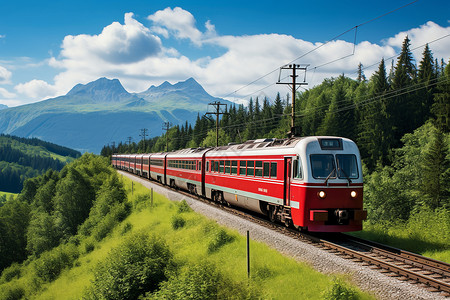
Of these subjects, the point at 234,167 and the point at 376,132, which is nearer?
the point at 234,167

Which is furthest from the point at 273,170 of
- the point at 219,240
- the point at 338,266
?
the point at 338,266

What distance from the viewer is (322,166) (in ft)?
47.9

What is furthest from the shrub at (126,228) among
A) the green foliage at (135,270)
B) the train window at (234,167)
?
the green foliage at (135,270)

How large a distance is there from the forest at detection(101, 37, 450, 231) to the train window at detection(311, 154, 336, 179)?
14.4 ft

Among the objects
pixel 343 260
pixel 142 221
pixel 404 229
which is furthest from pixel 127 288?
pixel 142 221

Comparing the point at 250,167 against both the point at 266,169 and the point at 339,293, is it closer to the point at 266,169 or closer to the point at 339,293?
the point at 266,169

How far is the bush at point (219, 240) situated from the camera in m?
16.8

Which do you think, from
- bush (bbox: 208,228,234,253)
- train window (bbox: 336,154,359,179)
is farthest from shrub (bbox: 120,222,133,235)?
train window (bbox: 336,154,359,179)

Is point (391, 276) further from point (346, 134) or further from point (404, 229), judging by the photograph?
point (346, 134)

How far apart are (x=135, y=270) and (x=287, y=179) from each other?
674 cm

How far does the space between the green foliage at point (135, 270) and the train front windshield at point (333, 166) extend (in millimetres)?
6717

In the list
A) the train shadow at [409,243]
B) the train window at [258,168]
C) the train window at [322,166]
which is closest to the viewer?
the train shadow at [409,243]

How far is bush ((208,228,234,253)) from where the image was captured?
16781 millimetres

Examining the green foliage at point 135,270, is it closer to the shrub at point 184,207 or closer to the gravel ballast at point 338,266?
the gravel ballast at point 338,266
